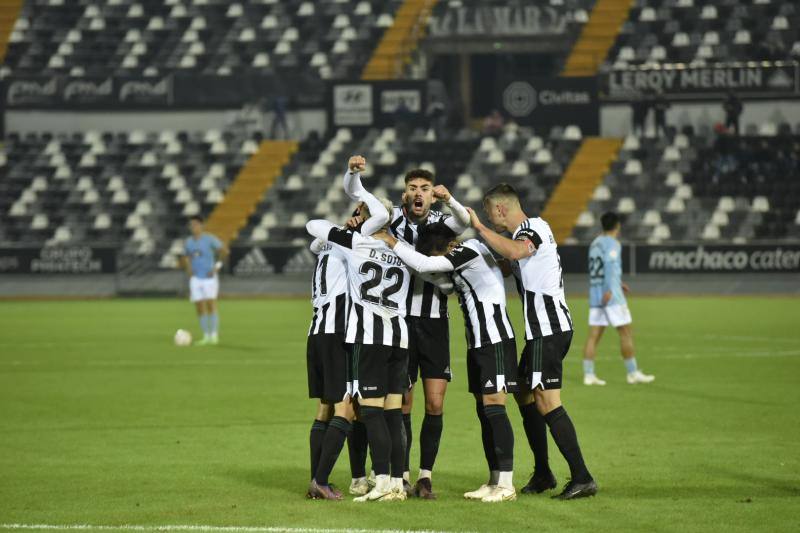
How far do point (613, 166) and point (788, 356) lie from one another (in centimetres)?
2188

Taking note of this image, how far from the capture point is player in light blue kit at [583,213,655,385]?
17.0m

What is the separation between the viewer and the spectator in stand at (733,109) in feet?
132

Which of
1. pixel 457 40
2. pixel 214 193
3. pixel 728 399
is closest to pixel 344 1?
pixel 457 40

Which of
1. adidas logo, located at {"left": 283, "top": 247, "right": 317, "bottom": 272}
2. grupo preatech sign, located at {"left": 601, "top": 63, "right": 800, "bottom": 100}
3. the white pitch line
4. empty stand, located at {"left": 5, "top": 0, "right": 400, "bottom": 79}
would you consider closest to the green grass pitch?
the white pitch line

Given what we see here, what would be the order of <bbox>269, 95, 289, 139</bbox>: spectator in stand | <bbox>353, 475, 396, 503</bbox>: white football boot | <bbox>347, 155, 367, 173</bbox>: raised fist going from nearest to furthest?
<bbox>347, 155, 367, 173</bbox>: raised fist, <bbox>353, 475, 396, 503</bbox>: white football boot, <bbox>269, 95, 289, 139</bbox>: spectator in stand

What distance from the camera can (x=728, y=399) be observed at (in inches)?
614

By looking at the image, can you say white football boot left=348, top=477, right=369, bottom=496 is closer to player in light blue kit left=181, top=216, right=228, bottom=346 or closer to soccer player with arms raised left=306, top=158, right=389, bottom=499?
soccer player with arms raised left=306, top=158, right=389, bottom=499

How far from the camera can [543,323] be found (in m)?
9.70

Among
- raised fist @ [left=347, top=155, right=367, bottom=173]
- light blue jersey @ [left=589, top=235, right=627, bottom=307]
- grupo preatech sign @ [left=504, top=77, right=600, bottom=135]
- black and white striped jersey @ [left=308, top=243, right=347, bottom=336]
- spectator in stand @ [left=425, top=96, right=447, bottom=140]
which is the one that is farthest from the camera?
spectator in stand @ [left=425, top=96, right=447, bottom=140]

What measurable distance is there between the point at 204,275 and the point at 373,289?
49.1 ft

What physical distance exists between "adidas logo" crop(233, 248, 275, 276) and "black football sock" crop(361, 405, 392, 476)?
95.5 feet

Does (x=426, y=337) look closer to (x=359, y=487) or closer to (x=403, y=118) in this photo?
(x=359, y=487)

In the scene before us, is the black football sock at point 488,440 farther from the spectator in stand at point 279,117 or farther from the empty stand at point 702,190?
the spectator in stand at point 279,117

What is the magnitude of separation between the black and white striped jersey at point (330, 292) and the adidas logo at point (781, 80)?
32.9 m
